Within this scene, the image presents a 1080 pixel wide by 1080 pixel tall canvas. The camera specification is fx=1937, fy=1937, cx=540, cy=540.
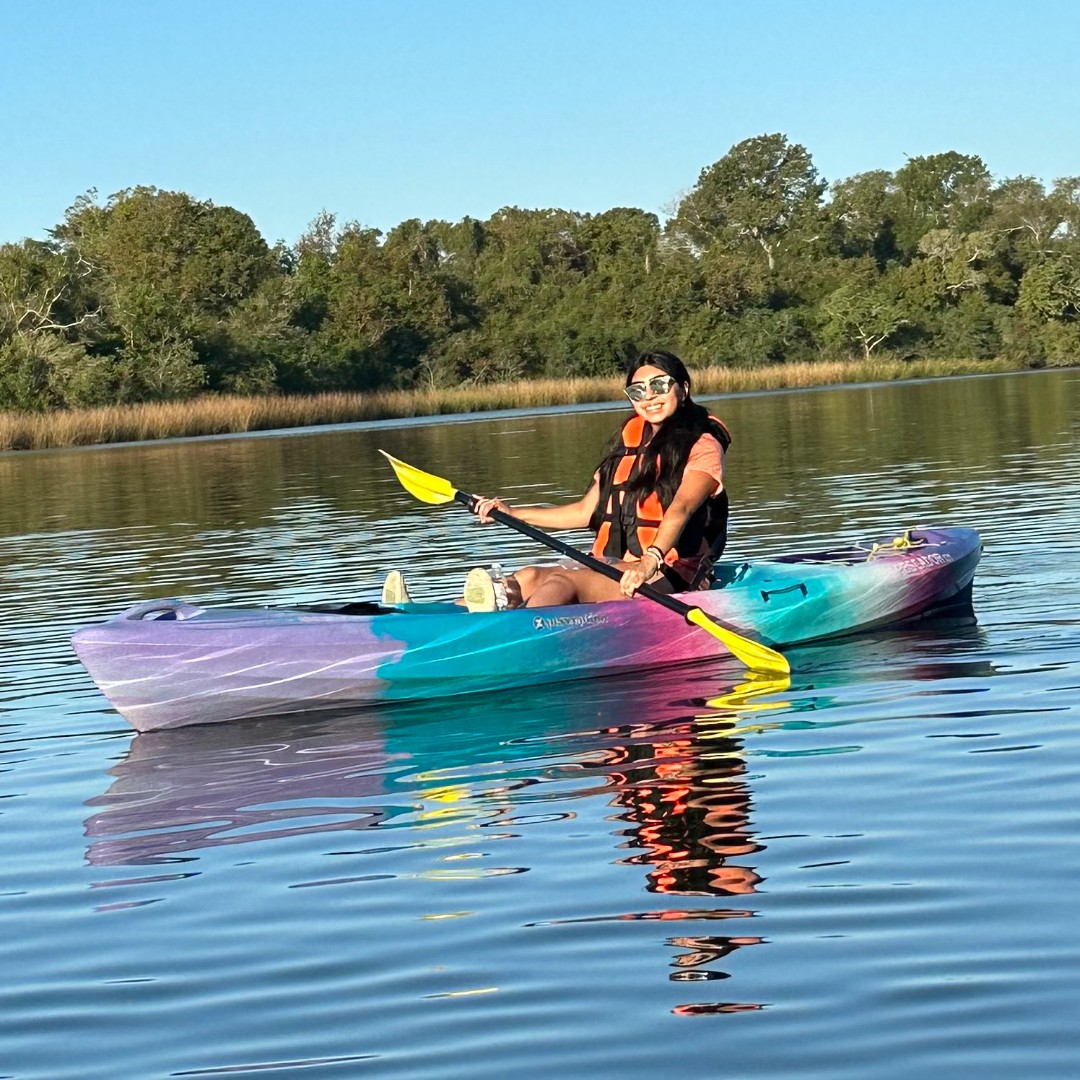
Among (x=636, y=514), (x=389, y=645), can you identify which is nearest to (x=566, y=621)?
(x=636, y=514)

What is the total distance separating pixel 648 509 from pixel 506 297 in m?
63.2

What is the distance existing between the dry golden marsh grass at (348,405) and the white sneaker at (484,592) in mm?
32243

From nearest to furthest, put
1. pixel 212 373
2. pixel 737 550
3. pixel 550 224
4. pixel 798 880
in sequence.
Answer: pixel 798 880 < pixel 737 550 < pixel 212 373 < pixel 550 224

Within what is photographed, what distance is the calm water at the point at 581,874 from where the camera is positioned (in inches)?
147

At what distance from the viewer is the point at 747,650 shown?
822 centimetres

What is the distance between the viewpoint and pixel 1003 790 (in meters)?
5.55

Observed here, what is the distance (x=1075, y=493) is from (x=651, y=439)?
761 cm

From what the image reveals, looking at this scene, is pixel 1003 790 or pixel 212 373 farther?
A: pixel 212 373

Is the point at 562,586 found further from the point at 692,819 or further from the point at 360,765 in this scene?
the point at 692,819

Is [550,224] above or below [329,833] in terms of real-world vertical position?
above

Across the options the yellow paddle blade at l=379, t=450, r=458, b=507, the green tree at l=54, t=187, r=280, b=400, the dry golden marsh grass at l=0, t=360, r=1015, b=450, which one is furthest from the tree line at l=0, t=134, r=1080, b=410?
the yellow paddle blade at l=379, t=450, r=458, b=507

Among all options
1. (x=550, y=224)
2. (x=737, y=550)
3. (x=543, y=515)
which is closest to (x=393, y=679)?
(x=543, y=515)

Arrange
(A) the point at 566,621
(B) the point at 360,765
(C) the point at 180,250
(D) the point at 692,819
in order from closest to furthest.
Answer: (D) the point at 692,819, (B) the point at 360,765, (A) the point at 566,621, (C) the point at 180,250

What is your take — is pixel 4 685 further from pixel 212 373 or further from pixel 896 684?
pixel 212 373
